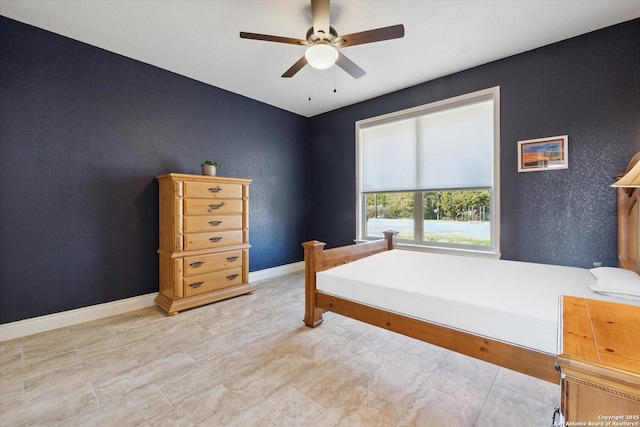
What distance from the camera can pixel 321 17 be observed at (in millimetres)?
2000

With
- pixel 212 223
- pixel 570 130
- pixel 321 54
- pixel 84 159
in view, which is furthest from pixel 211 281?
pixel 570 130

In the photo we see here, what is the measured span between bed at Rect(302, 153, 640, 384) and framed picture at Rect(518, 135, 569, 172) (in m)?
0.60

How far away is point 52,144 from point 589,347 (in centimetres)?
397

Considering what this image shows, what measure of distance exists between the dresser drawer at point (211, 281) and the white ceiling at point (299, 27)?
254cm

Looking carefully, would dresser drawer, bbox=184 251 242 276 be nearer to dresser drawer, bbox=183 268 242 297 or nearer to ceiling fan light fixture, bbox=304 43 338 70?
dresser drawer, bbox=183 268 242 297

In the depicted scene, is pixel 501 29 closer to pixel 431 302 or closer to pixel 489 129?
pixel 489 129

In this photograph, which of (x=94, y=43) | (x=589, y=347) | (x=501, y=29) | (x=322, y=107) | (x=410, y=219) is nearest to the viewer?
(x=589, y=347)

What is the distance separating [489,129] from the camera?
323 cm

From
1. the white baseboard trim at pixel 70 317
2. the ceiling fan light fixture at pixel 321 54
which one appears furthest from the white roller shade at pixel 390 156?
the white baseboard trim at pixel 70 317

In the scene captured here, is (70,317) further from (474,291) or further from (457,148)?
(457,148)

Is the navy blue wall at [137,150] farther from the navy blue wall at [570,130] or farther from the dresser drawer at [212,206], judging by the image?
the dresser drawer at [212,206]

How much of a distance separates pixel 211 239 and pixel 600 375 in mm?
3305

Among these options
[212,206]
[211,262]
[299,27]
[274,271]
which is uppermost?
[299,27]

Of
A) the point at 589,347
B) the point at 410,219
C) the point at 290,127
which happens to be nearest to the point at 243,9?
the point at 290,127
